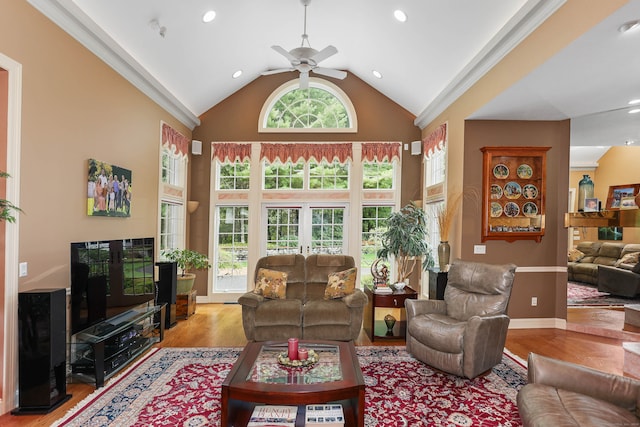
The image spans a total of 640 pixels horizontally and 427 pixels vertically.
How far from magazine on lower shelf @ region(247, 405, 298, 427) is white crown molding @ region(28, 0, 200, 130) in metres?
3.48

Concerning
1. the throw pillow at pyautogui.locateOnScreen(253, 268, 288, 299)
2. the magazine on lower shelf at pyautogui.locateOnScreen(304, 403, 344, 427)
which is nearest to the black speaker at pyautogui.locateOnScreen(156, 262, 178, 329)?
the throw pillow at pyautogui.locateOnScreen(253, 268, 288, 299)

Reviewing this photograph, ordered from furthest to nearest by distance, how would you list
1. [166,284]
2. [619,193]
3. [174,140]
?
[619,193], [174,140], [166,284]

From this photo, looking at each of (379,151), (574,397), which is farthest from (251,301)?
(379,151)

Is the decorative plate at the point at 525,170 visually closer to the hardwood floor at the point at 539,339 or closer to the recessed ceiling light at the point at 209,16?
the hardwood floor at the point at 539,339

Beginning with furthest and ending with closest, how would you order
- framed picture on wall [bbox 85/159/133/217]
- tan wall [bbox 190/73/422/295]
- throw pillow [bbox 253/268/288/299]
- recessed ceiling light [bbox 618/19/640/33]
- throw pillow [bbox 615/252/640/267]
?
tan wall [bbox 190/73/422/295] → throw pillow [bbox 615/252/640/267] → throw pillow [bbox 253/268/288/299] → framed picture on wall [bbox 85/159/133/217] → recessed ceiling light [bbox 618/19/640/33]

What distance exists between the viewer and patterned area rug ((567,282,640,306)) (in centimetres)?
610

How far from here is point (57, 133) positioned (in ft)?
10.7

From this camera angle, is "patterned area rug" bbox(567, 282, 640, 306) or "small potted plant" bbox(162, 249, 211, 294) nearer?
"small potted plant" bbox(162, 249, 211, 294)

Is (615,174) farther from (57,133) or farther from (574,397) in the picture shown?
(57,133)

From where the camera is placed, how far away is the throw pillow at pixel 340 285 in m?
4.46

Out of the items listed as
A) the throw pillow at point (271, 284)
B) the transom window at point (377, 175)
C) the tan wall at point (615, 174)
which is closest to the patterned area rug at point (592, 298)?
the tan wall at point (615, 174)

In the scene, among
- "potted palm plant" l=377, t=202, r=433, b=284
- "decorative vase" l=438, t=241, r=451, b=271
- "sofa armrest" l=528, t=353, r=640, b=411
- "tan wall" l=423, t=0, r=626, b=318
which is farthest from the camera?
"potted palm plant" l=377, t=202, r=433, b=284

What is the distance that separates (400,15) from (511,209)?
2.83m

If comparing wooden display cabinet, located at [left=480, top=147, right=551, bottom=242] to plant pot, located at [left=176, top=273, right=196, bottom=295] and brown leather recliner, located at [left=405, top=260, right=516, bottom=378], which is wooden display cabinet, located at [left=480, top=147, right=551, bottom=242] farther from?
plant pot, located at [left=176, top=273, right=196, bottom=295]
